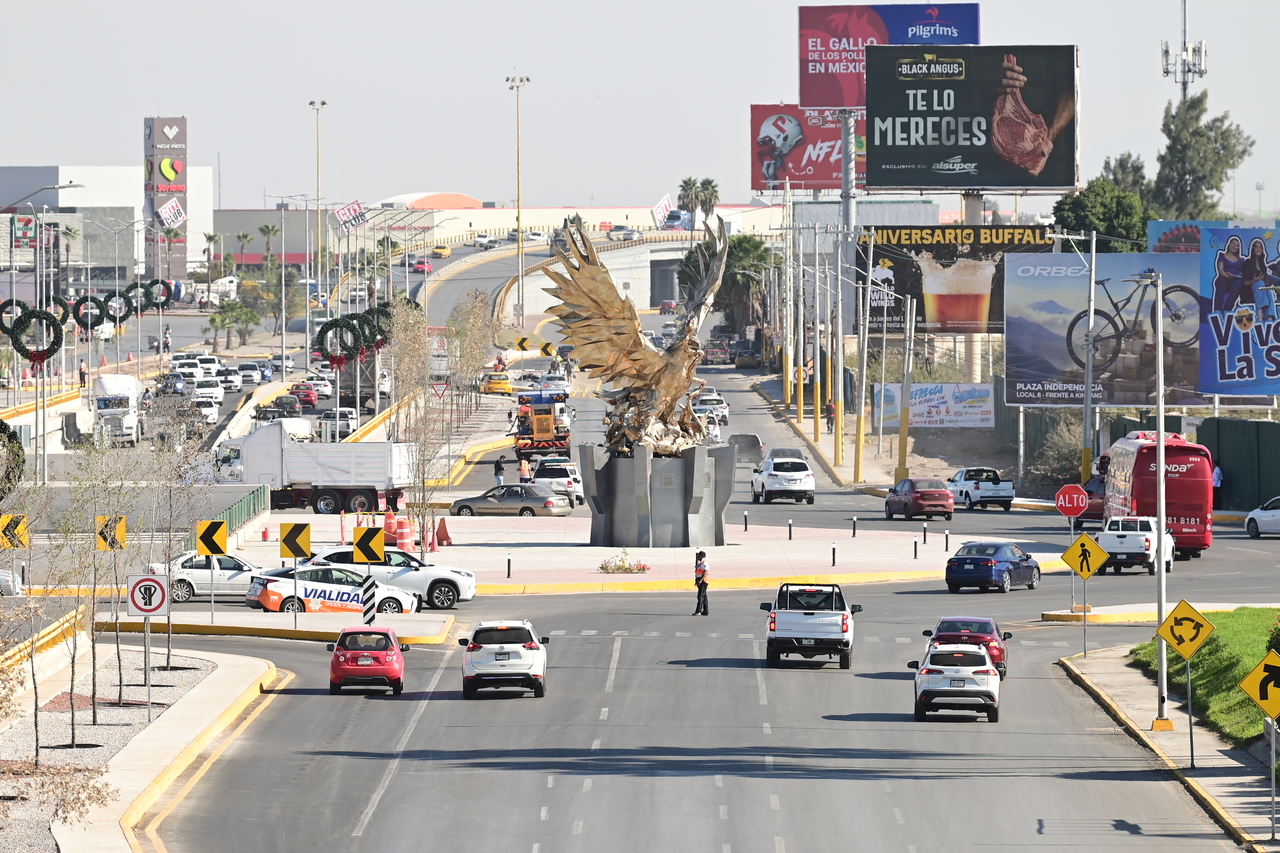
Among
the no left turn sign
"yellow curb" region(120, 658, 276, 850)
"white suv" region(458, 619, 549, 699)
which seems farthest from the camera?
"white suv" region(458, 619, 549, 699)

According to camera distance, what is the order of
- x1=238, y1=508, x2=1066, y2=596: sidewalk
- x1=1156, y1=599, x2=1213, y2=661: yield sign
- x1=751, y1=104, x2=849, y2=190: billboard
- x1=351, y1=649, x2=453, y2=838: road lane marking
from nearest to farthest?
x1=351, y1=649, x2=453, y2=838: road lane marking < x1=1156, y1=599, x2=1213, y2=661: yield sign < x1=238, y1=508, x2=1066, y2=596: sidewalk < x1=751, y1=104, x2=849, y2=190: billboard

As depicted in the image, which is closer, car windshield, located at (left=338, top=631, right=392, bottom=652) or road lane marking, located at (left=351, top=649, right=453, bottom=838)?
road lane marking, located at (left=351, top=649, right=453, bottom=838)

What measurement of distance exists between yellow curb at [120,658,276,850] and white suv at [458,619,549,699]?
3768 millimetres

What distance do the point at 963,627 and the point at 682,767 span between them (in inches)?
316

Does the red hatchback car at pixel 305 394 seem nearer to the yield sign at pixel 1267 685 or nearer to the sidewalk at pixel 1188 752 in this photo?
the sidewalk at pixel 1188 752

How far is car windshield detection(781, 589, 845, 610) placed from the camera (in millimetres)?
34281

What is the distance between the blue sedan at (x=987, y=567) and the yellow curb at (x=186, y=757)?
18247 millimetres

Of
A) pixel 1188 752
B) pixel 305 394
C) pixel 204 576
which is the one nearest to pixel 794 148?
pixel 305 394

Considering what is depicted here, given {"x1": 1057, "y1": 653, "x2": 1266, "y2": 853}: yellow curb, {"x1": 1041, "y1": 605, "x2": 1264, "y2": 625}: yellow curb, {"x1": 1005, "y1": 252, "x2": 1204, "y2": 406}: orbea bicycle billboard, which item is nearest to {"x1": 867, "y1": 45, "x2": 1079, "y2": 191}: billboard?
{"x1": 1005, "y1": 252, "x2": 1204, "y2": 406}: orbea bicycle billboard

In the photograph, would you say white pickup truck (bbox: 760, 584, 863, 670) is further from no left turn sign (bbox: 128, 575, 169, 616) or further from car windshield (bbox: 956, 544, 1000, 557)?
car windshield (bbox: 956, 544, 1000, 557)

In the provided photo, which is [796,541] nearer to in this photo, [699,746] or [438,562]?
[438,562]

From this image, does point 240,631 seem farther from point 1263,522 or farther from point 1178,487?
point 1263,522

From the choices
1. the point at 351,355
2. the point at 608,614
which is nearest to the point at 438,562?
the point at 608,614

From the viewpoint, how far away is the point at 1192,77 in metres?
151
